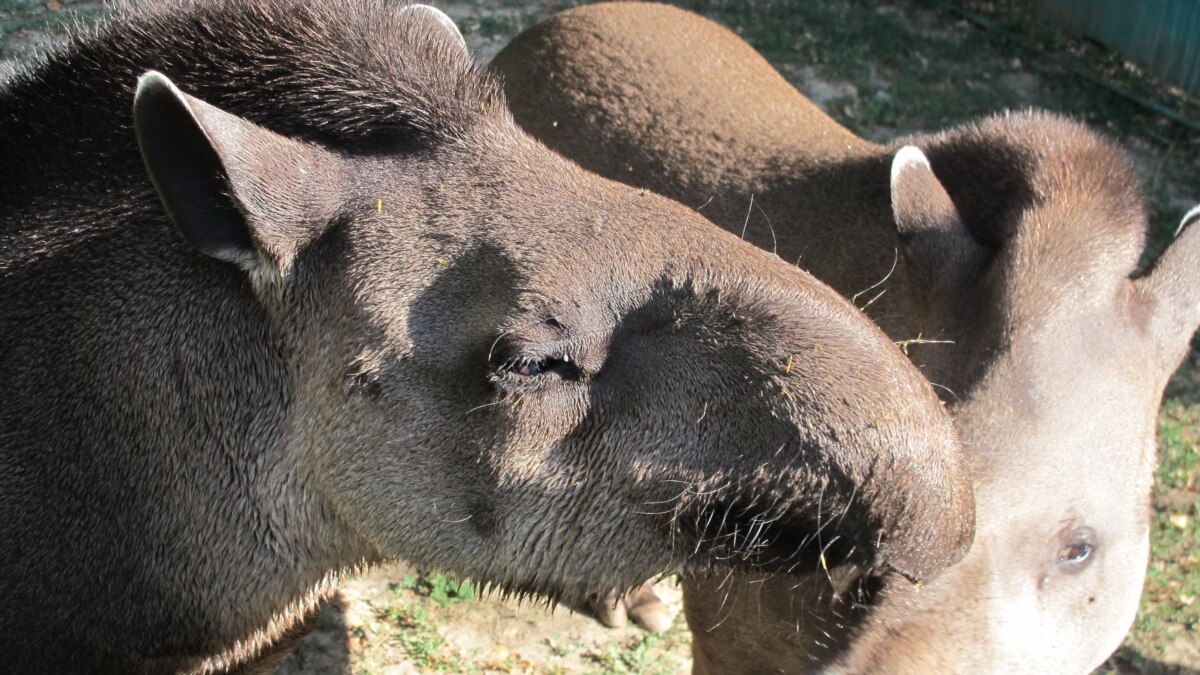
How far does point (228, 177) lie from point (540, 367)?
0.77 meters

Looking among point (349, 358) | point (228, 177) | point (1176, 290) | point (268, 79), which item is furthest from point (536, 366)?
point (1176, 290)

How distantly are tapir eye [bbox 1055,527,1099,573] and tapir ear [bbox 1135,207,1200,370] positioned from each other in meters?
0.83

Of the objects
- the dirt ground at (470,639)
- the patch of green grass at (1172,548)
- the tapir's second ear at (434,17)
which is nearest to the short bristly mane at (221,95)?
the tapir's second ear at (434,17)

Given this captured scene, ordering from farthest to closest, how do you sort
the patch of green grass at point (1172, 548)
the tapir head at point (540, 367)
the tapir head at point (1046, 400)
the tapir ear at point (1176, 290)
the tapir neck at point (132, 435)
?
the patch of green grass at point (1172, 548), the tapir ear at point (1176, 290), the tapir head at point (1046, 400), the tapir neck at point (132, 435), the tapir head at point (540, 367)

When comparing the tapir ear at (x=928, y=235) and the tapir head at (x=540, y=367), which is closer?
the tapir head at (x=540, y=367)

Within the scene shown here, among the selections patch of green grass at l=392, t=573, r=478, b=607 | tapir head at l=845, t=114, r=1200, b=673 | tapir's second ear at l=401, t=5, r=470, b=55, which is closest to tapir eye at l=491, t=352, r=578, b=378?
tapir's second ear at l=401, t=5, r=470, b=55

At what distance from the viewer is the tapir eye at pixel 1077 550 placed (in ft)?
12.6

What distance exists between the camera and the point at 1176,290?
428 centimetres

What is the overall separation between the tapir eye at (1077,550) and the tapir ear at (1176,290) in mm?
831

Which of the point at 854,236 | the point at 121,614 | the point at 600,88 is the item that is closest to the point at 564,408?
the point at 121,614

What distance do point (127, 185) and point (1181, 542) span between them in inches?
223

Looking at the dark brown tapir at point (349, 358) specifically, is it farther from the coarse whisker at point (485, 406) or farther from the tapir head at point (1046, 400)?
the tapir head at point (1046, 400)

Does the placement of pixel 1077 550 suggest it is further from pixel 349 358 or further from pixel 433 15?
pixel 433 15

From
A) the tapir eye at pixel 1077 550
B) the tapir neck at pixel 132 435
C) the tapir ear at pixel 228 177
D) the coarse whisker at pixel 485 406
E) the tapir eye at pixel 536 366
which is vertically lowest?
the tapir eye at pixel 1077 550
